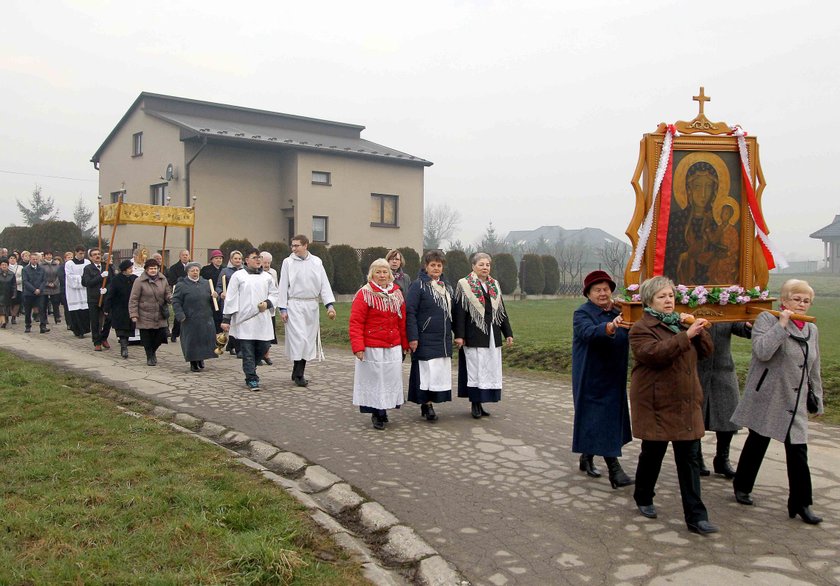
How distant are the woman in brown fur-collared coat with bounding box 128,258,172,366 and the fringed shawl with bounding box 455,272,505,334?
6109 millimetres

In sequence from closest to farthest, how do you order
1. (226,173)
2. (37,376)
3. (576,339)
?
(576,339), (37,376), (226,173)

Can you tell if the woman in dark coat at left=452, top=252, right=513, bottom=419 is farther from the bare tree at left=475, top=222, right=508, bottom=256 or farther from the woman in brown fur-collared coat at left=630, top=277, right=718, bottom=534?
the bare tree at left=475, top=222, right=508, bottom=256

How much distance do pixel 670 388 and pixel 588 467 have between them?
146 centimetres

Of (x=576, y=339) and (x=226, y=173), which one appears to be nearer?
(x=576, y=339)

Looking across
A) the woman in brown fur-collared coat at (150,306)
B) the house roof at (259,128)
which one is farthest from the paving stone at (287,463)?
the house roof at (259,128)

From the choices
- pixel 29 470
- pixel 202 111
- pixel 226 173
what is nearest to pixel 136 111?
pixel 202 111

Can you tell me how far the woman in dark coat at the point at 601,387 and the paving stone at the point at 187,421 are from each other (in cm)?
402

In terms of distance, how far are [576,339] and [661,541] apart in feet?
5.76

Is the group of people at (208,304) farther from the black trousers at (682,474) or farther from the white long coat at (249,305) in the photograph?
the black trousers at (682,474)

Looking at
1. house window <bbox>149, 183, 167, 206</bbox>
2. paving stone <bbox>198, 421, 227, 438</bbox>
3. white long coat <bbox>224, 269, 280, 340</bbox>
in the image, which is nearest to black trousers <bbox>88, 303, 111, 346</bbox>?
white long coat <bbox>224, 269, 280, 340</bbox>

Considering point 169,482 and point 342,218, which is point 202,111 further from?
point 169,482

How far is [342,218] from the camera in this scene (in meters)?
32.2

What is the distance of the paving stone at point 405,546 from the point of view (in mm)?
4441

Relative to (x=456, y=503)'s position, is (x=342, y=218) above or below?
above
